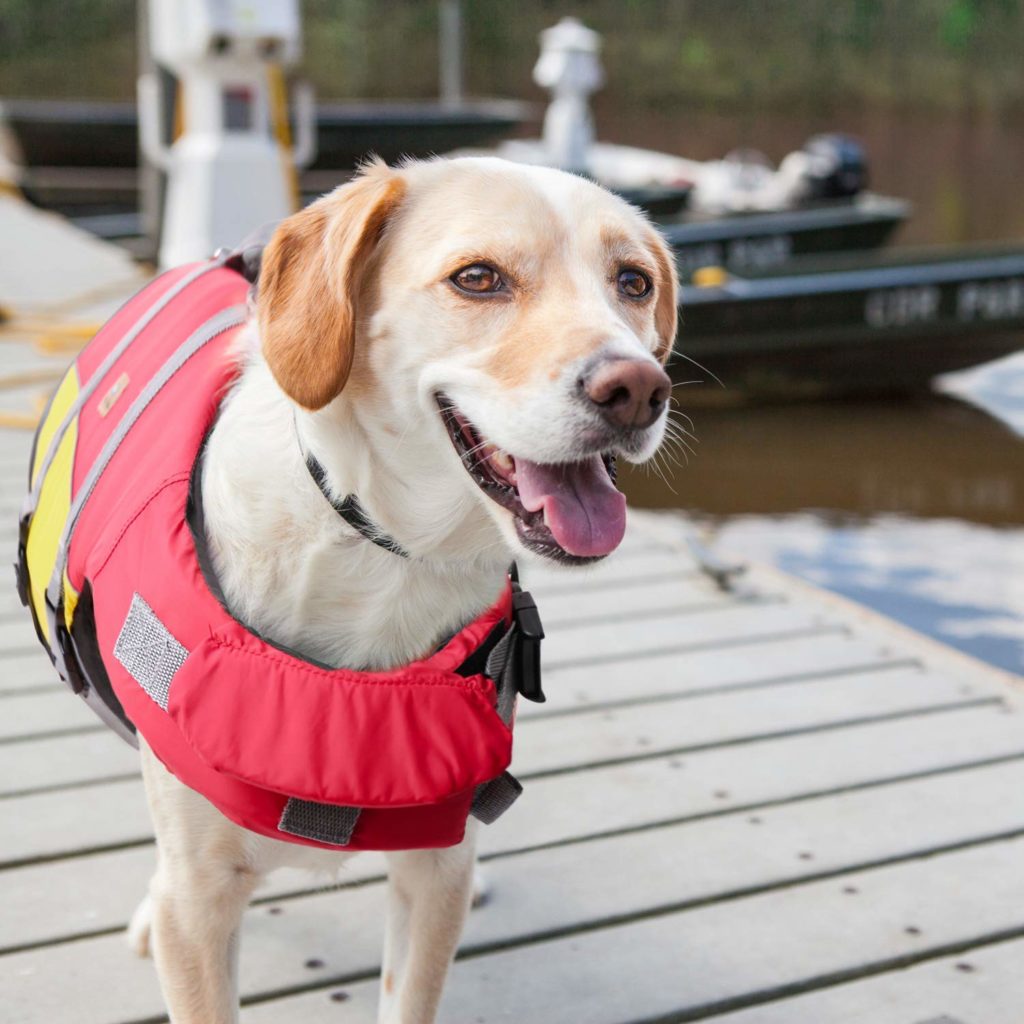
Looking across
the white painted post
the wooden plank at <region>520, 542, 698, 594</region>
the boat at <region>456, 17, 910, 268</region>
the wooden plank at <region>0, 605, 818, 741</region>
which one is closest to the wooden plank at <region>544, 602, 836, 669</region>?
the wooden plank at <region>0, 605, 818, 741</region>

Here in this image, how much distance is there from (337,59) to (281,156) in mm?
21796

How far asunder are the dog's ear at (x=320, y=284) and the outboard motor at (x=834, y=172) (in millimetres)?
12349

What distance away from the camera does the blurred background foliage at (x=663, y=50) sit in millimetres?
23891

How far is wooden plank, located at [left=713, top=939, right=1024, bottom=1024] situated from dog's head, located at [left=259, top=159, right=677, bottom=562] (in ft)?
2.74

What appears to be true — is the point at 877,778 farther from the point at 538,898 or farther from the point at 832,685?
the point at 538,898

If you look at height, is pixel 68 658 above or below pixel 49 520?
below

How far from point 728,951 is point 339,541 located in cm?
93

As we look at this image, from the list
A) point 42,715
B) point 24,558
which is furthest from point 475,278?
point 42,715

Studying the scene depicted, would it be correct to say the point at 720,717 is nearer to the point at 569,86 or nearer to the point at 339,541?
the point at 339,541

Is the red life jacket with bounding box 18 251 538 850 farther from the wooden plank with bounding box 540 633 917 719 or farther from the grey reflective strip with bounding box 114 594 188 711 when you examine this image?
the wooden plank with bounding box 540 633 917 719

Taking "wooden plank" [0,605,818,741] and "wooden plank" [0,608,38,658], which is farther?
"wooden plank" [0,608,38,658]

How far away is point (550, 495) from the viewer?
1.43 m

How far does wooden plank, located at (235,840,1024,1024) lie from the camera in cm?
182

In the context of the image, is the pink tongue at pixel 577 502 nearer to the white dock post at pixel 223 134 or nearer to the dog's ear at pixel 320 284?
the dog's ear at pixel 320 284
